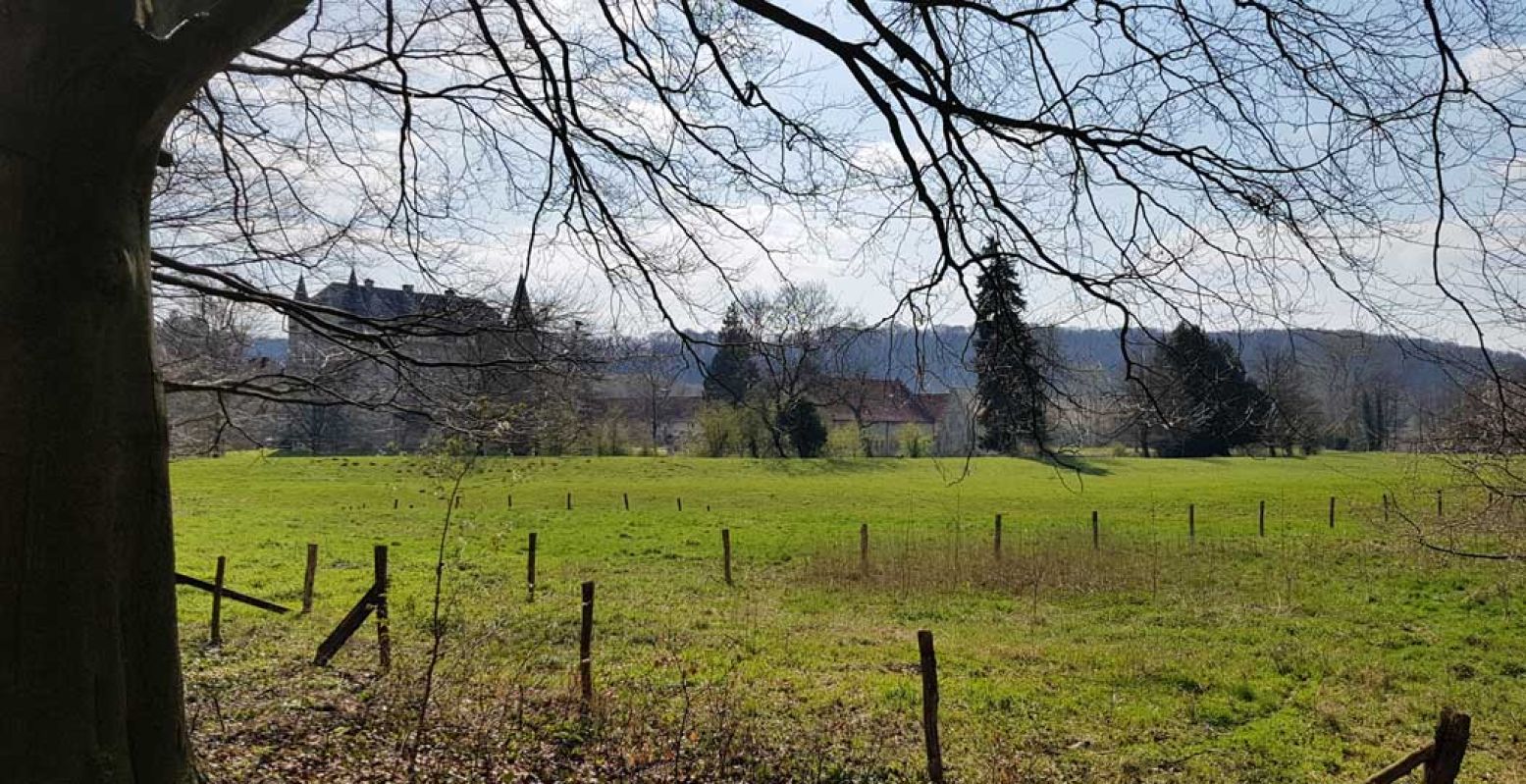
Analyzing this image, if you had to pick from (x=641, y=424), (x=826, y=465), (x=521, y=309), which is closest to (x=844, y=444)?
(x=826, y=465)

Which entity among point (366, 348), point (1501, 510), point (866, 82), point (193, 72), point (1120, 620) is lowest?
point (1120, 620)

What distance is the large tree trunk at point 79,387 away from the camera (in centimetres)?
272

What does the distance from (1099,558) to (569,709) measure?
42.9 feet

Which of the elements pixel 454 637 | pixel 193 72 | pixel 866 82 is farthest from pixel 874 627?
pixel 193 72

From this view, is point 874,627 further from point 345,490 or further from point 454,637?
point 345,490

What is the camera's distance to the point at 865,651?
1098cm

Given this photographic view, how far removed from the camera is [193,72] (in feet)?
9.71

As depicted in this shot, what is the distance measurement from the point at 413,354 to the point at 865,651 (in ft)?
21.1

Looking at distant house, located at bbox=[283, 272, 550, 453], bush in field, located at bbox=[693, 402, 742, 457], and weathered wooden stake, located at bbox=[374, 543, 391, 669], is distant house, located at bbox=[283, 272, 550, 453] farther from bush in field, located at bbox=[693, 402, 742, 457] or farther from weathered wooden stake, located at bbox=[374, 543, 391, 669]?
bush in field, located at bbox=[693, 402, 742, 457]

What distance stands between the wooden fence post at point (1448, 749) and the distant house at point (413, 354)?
5305 mm

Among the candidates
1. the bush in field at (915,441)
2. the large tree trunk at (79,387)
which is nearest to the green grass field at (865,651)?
the large tree trunk at (79,387)

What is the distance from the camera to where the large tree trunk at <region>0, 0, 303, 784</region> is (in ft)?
8.93

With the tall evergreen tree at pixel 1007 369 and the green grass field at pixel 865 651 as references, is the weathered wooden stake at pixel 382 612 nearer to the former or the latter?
the green grass field at pixel 865 651

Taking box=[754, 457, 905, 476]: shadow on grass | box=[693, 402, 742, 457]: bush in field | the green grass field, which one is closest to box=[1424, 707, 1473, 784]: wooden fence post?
the green grass field
